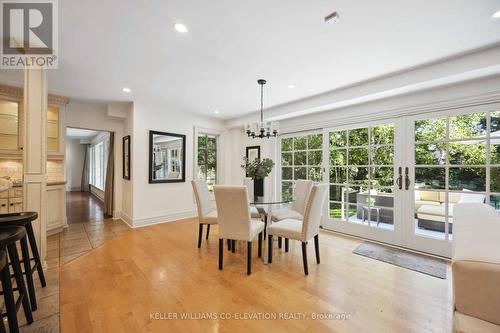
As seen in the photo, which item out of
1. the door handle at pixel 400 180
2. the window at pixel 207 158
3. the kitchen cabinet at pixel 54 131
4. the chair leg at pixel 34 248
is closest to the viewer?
the chair leg at pixel 34 248

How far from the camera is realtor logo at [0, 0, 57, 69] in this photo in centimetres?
176

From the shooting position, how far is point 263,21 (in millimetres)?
1858

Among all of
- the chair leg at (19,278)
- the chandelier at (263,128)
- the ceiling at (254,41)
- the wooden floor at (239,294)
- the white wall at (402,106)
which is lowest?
the wooden floor at (239,294)

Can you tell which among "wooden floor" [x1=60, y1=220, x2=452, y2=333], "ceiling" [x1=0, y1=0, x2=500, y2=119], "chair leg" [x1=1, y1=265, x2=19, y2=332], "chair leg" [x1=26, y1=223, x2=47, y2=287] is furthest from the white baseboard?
"chair leg" [x1=1, y1=265, x2=19, y2=332]

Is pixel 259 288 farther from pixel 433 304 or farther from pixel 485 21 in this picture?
pixel 485 21

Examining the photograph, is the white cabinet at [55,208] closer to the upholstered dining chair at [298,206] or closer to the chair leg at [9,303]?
the chair leg at [9,303]

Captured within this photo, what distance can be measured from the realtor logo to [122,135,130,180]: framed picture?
6.27 feet

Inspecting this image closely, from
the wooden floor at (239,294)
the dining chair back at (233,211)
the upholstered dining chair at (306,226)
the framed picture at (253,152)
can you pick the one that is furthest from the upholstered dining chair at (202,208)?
the framed picture at (253,152)

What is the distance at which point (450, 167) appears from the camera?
287 centimetres

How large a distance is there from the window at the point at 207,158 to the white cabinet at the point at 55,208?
2.60m

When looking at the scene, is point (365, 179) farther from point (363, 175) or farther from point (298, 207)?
point (298, 207)

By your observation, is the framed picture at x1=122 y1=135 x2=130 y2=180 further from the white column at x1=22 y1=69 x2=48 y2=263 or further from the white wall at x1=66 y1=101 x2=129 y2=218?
the white column at x1=22 y1=69 x2=48 y2=263

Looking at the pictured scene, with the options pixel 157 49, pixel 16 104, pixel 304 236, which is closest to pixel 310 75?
pixel 157 49

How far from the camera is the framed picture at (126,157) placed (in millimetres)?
4355
